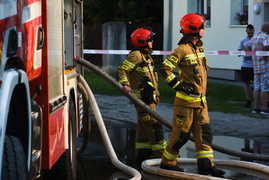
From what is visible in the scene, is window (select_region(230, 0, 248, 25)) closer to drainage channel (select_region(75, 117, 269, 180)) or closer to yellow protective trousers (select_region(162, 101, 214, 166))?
drainage channel (select_region(75, 117, 269, 180))

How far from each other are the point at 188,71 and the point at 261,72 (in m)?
5.62

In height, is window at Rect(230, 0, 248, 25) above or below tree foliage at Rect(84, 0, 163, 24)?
below

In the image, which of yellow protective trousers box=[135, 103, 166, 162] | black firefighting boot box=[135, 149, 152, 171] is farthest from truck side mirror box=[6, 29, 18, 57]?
black firefighting boot box=[135, 149, 152, 171]

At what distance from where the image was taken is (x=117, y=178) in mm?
6426

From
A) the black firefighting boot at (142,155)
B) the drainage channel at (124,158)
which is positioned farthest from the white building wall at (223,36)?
the black firefighting boot at (142,155)

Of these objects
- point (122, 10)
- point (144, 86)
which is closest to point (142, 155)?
point (144, 86)

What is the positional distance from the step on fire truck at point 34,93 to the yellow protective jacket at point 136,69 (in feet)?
3.88

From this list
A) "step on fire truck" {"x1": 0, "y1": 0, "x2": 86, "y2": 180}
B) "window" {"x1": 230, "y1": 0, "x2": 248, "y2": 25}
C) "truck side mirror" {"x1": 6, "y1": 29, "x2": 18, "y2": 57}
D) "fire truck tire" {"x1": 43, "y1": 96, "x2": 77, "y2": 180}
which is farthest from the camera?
"window" {"x1": 230, "y1": 0, "x2": 248, "y2": 25}

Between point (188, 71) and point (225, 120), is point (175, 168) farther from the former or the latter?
point (225, 120)

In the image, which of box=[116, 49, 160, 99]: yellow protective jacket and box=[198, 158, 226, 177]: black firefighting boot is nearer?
box=[198, 158, 226, 177]: black firefighting boot

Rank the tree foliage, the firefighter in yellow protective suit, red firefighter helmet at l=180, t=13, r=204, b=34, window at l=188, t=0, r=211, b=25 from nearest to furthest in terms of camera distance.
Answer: red firefighter helmet at l=180, t=13, r=204, b=34
the firefighter in yellow protective suit
window at l=188, t=0, r=211, b=25
the tree foliage

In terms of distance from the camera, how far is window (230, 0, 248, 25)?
19948mm

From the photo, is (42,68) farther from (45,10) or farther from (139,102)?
(139,102)

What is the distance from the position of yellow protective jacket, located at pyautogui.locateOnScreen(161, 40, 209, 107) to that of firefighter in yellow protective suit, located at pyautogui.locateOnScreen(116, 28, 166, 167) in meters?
0.89
